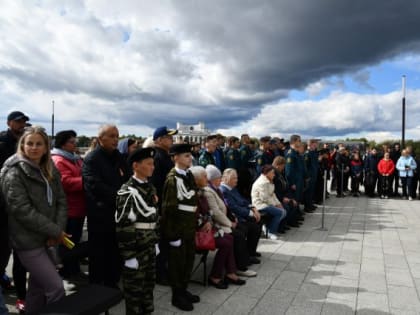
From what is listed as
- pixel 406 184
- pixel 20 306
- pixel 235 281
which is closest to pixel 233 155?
pixel 235 281

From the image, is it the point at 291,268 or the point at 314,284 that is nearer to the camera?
the point at 314,284

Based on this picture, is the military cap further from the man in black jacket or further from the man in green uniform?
the man in green uniform

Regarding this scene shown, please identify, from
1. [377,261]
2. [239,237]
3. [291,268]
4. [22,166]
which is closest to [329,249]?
[377,261]

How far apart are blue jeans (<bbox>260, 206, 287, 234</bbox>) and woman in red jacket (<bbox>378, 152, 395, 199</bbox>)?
7.72 meters

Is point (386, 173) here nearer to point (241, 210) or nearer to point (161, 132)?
point (241, 210)

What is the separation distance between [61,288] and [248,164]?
6.66 m

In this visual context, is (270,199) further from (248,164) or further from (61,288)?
(61,288)

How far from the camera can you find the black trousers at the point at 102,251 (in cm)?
345

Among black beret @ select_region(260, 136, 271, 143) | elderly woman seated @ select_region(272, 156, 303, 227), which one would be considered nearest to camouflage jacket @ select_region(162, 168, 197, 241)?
elderly woman seated @ select_region(272, 156, 303, 227)

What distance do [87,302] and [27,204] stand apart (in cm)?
92

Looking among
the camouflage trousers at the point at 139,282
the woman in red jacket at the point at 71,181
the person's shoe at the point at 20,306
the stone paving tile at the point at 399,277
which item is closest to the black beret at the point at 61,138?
the woman in red jacket at the point at 71,181

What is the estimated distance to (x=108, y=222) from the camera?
3438 millimetres

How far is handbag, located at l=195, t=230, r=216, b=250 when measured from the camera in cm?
399

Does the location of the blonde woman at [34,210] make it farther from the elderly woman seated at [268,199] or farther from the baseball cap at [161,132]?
the elderly woman seated at [268,199]
